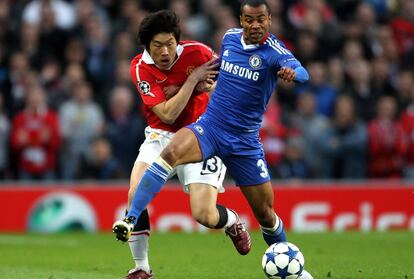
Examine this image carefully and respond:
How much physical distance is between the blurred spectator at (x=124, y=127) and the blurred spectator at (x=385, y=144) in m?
3.96

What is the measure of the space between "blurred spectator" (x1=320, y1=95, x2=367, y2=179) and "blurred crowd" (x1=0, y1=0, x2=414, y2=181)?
0.02 m

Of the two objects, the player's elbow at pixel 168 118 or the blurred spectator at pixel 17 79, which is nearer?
the player's elbow at pixel 168 118

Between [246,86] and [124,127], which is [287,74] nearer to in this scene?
[246,86]

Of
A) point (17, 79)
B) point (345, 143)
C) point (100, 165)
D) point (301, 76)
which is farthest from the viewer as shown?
point (345, 143)

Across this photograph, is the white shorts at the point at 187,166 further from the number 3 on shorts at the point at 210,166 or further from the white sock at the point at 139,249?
the white sock at the point at 139,249

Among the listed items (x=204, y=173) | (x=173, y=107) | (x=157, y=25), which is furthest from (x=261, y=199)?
(x=157, y=25)

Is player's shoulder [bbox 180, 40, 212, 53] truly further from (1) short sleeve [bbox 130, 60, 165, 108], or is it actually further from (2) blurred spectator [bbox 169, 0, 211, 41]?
(2) blurred spectator [bbox 169, 0, 211, 41]

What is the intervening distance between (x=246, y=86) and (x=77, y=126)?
7664mm

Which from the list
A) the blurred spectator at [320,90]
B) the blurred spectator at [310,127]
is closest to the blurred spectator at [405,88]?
the blurred spectator at [320,90]

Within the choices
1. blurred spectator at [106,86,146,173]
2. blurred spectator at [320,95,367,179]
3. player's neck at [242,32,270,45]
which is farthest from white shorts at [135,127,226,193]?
blurred spectator at [320,95,367,179]

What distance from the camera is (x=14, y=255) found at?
514 inches

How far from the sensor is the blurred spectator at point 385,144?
17203mm

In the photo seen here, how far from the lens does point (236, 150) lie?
9.05 m

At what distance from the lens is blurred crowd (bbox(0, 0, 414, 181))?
643 inches
